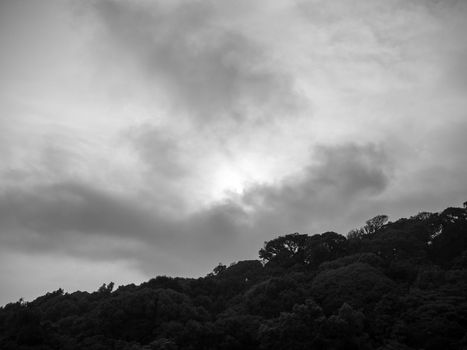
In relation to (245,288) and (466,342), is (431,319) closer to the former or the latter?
(466,342)

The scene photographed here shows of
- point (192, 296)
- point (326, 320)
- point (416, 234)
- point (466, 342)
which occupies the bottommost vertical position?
point (466, 342)

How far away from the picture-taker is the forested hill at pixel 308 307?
50719 mm

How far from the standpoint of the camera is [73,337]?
210 ft

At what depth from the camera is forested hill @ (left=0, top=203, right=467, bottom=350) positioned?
50719 millimetres

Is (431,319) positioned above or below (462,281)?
below

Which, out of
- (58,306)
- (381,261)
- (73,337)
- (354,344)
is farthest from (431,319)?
(58,306)

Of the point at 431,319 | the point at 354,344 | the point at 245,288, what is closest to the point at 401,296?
the point at 431,319

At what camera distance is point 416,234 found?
97.9 meters

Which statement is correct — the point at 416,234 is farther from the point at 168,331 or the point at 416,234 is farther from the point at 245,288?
the point at 168,331

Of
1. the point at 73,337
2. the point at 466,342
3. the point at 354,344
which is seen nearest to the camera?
the point at 466,342

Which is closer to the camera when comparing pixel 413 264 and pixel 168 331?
pixel 168 331

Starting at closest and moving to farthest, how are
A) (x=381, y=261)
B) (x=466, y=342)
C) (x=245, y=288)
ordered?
(x=466, y=342), (x=381, y=261), (x=245, y=288)

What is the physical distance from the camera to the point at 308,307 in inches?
2180

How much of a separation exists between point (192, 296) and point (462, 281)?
52.0 metres
